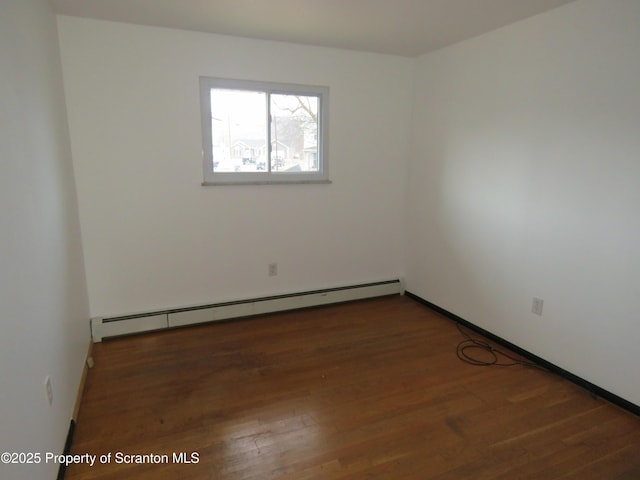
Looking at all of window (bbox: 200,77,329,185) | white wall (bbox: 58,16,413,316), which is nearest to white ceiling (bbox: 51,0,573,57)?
white wall (bbox: 58,16,413,316)

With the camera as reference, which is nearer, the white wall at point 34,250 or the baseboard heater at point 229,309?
the white wall at point 34,250

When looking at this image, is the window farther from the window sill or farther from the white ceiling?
the white ceiling

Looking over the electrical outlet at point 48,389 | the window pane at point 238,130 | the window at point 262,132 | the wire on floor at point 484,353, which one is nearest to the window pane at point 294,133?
the window at point 262,132

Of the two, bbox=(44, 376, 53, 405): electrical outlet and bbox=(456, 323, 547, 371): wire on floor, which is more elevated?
bbox=(44, 376, 53, 405): electrical outlet

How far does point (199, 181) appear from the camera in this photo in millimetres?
3105

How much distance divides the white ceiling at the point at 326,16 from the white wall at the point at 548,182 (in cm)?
25

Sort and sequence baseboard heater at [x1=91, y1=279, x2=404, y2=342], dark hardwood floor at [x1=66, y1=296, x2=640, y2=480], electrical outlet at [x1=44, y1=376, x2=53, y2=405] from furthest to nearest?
baseboard heater at [x1=91, y1=279, x2=404, y2=342] < dark hardwood floor at [x1=66, y1=296, x2=640, y2=480] < electrical outlet at [x1=44, y1=376, x2=53, y2=405]

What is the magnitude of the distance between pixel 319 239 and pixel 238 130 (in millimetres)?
1257

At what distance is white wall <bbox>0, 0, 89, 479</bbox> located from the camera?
4.16ft

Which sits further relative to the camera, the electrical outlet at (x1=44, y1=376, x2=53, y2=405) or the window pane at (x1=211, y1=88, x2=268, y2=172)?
the window pane at (x1=211, y1=88, x2=268, y2=172)

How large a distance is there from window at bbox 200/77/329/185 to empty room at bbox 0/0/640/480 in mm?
19

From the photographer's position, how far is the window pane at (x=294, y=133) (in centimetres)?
333

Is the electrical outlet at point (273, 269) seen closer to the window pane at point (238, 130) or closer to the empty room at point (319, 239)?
the empty room at point (319, 239)

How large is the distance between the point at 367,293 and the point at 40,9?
10.9 ft
